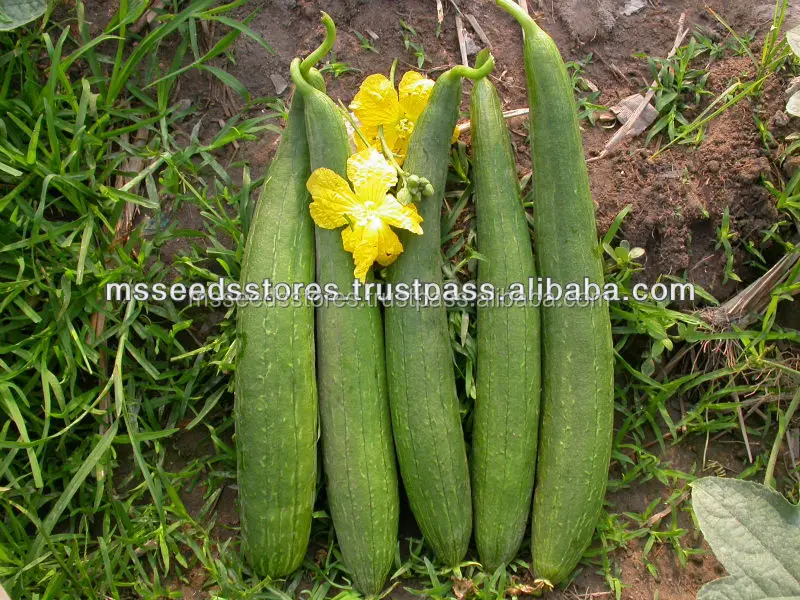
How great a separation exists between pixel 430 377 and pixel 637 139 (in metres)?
1.43

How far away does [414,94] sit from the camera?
9.95ft

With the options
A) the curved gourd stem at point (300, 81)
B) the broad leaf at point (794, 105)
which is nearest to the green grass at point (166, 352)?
the broad leaf at point (794, 105)

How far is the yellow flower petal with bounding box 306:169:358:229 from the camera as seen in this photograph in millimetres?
2799

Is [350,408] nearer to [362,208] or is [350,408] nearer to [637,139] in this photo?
[362,208]

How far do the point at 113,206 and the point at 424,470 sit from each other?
1.67 meters

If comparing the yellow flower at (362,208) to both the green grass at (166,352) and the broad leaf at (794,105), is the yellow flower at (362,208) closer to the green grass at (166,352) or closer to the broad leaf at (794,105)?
the green grass at (166,352)

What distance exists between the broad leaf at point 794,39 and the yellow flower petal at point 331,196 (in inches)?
71.9

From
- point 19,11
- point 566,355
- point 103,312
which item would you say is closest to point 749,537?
point 566,355

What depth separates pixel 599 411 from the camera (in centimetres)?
288

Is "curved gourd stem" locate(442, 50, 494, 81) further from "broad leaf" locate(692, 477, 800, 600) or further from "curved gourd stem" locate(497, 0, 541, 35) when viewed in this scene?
"broad leaf" locate(692, 477, 800, 600)

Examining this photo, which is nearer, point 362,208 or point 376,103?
point 362,208

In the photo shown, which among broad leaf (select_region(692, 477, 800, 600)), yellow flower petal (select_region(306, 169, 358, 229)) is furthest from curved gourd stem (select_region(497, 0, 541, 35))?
broad leaf (select_region(692, 477, 800, 600))

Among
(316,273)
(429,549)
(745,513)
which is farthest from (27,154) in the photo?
(745,513)

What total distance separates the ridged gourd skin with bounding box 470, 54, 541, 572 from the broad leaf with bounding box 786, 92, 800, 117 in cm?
111
